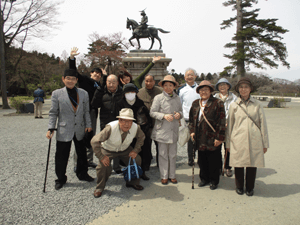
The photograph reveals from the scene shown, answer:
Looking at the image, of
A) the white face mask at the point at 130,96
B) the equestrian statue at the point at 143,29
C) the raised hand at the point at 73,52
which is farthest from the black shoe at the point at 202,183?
the equestrian statue at the point at 143,29

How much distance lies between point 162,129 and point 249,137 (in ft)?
4.36

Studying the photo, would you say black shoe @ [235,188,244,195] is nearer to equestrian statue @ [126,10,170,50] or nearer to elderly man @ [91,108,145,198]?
elderly man @ [91,108,145,198]

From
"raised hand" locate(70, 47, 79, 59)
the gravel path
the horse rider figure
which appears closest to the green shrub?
the horse rider figure

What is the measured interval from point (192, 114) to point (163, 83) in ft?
2.40

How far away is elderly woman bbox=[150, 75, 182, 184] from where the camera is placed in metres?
3.34

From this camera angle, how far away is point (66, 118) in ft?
10.3

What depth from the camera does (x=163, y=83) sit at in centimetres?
346

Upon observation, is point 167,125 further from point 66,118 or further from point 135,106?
point 66,118

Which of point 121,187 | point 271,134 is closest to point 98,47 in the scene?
point 271,134

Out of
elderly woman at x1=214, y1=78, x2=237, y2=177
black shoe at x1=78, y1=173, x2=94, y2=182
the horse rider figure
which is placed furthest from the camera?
the horse rider figure

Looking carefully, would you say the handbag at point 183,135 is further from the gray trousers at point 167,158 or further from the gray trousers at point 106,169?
the gray trousers at point 106,169

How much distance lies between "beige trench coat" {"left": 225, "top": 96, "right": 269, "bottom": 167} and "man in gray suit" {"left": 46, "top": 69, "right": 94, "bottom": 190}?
7.79ft

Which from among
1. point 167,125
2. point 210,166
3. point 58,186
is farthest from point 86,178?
point 210,166

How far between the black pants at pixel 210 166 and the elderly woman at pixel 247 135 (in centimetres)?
28
